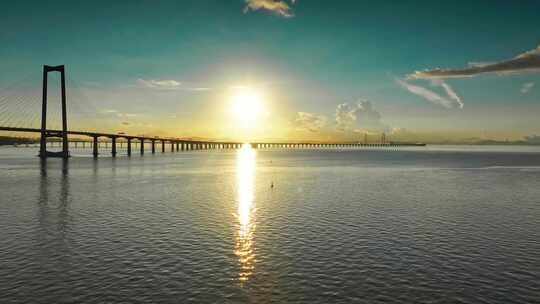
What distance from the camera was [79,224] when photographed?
1302 inches

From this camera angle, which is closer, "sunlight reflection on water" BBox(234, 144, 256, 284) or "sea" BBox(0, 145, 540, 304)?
"sea" BBox(0, 145, 540, 304)

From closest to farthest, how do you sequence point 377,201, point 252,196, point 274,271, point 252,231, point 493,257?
point 274,271 → point 493,257 → point 252,231 → point 377,201 → point 252,196

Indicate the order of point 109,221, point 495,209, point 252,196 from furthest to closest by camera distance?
point 252,196 → point 495,209 → point 109,221

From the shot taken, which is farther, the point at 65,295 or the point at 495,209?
Result: the point at 495,209

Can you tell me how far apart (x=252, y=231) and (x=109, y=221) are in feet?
42.6

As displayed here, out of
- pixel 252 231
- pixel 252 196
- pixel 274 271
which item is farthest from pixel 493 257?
pixel 252 196

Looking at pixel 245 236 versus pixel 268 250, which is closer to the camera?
pixel 268 250

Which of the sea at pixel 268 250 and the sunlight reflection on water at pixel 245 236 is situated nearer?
the sea at pixel 268 250

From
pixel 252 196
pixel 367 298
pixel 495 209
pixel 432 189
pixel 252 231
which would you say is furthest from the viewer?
pixel 432 189

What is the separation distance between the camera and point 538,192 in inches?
2215

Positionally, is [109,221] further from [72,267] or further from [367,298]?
[367,298]

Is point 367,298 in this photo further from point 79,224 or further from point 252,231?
point 79,224

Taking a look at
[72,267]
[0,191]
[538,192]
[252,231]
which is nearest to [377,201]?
[252,231]

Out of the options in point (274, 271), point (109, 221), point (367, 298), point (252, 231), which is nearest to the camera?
point (367, 298)
